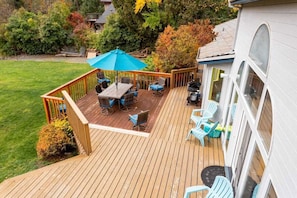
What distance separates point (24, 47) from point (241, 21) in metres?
27.5

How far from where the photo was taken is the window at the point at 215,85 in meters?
7.12

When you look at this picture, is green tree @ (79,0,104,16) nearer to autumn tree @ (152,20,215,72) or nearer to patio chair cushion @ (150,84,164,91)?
autumn tree @ (152,20,215,72)

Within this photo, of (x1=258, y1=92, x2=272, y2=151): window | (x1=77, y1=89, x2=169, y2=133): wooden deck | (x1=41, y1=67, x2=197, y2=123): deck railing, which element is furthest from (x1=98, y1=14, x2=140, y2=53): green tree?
(x1=258, y1=92, x2=272, y2=151): window

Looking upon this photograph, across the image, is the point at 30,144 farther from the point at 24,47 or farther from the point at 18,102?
the point at 24,47

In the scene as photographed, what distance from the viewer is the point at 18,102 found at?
11.0 metres

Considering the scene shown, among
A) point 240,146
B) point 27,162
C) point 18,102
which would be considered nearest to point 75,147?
point 27,162

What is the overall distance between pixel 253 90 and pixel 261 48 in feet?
2.39

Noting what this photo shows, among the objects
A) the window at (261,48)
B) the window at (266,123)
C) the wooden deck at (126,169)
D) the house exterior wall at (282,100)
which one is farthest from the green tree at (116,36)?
the window at (266,123)

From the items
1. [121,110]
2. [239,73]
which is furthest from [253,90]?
[121,110]

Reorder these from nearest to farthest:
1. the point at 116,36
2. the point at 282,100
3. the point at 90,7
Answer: the point at 282,100, the point at 116,36, the point at 90,7

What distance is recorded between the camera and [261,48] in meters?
3.63

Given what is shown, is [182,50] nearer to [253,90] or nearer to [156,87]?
[156,87]

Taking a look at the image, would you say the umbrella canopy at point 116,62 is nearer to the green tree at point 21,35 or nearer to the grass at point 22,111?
the grass at point 22,111

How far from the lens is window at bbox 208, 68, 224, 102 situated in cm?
712
